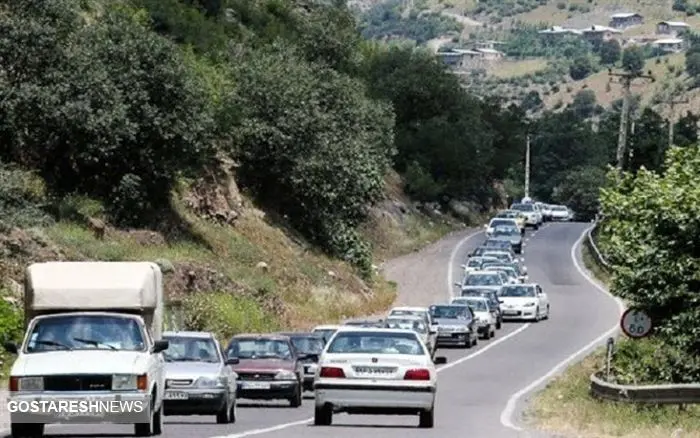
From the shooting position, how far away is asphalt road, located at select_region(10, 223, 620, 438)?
2639 centimetres

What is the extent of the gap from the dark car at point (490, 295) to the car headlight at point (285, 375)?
28.8m

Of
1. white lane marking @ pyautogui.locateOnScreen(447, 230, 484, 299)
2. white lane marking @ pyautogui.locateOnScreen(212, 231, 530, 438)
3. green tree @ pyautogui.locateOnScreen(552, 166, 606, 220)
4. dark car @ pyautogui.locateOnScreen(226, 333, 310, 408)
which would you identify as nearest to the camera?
white lane marking @ pyautogui.locateOnScreen(212, 231, 530, 438)

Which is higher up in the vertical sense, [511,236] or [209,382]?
[209,382]

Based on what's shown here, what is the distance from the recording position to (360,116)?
249ft

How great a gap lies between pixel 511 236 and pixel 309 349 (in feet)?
183

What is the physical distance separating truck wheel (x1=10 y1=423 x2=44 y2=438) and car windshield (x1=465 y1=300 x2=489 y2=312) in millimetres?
38935

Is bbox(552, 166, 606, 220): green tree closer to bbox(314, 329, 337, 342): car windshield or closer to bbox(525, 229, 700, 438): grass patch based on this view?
bbox(314, 329, 337, 342): car windshield

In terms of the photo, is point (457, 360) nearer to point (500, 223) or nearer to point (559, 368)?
point (559, 368)

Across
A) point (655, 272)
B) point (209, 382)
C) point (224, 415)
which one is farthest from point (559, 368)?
point (209, 382)

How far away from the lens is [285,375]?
34812mm

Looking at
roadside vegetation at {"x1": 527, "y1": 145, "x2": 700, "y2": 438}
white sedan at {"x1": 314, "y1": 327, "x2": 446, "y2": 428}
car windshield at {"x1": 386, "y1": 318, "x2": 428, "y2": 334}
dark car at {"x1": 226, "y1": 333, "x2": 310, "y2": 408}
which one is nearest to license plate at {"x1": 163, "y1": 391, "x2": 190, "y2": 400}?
white sedan at {"x1": 314, "y1": 327, "x2": 446, "y2": 428}

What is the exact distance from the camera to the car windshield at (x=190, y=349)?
29.5 metres

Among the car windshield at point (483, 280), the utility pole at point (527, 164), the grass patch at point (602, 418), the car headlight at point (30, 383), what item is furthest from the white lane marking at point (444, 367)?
the utility pole at point (527, 164)

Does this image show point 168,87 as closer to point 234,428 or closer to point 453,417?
point 453,417
